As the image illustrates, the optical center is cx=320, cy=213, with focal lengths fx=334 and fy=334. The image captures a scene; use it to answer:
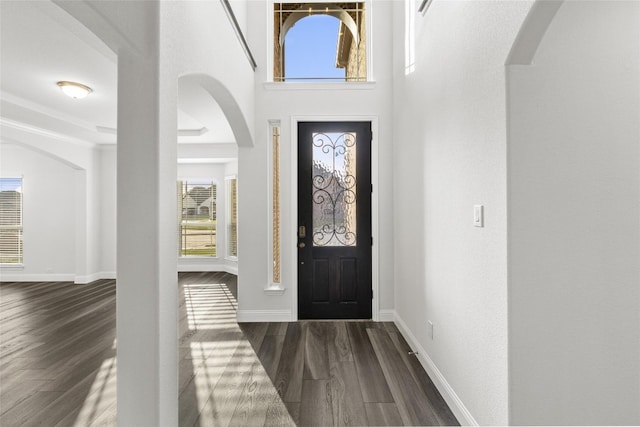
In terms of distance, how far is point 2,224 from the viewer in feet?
21.5

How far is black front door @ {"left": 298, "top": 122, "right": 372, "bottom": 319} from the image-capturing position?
13.0ft

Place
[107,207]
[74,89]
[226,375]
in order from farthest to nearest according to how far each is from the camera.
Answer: [107,207] < [74,89] < [226,375]

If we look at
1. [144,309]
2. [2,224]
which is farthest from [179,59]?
[2,224]

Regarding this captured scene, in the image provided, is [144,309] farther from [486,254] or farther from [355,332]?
[355,332]

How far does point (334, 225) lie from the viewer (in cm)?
397

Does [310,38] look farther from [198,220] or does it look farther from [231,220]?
[198,220]

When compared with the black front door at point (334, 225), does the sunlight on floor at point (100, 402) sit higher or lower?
lower

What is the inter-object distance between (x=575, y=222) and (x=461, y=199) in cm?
62

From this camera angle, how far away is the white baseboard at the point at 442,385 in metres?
A: 1.99

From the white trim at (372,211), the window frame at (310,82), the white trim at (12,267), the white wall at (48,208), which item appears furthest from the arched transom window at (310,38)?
the white trim at (12,267)

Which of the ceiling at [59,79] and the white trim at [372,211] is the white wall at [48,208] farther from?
the white trim at [372,211]

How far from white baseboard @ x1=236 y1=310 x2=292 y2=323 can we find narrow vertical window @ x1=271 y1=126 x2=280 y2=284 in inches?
14.9

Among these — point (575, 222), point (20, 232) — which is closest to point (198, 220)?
point (20, 232)

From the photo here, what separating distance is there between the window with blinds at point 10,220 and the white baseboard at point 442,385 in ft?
24.8
